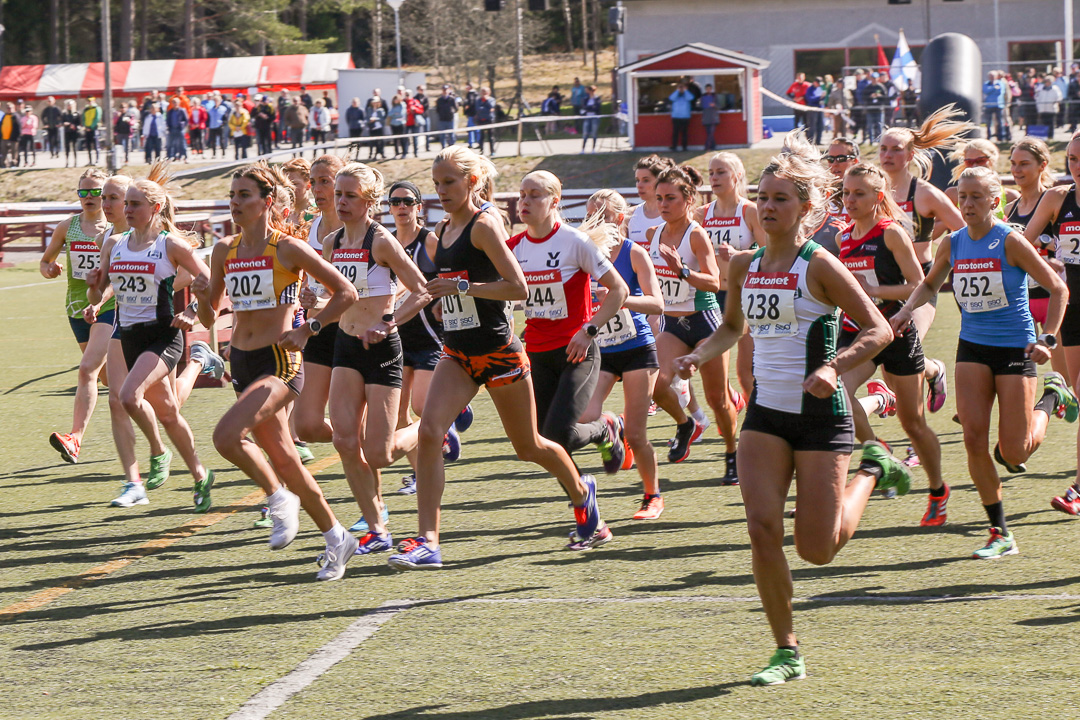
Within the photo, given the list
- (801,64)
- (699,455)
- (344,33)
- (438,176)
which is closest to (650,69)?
(801,64)

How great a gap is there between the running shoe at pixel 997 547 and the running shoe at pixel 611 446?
2.15m

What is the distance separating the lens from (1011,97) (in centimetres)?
3366

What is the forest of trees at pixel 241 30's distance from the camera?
6544cm

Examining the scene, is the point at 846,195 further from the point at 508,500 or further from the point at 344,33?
the point at 344,33

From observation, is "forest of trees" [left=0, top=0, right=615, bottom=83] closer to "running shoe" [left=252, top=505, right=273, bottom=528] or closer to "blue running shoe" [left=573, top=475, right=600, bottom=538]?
"running shoe" [left=252, top=505, right=273, bottom=528]

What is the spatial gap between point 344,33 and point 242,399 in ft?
254

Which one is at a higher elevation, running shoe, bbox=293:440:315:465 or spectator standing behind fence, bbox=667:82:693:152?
spectator standing behind fence, bbox=667:82:693:152

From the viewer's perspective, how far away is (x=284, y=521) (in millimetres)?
6594

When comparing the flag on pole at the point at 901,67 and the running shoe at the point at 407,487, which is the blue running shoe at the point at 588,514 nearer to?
the running shoe at the point at 407,487

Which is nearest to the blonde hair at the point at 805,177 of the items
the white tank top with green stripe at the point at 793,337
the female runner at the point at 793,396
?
the female runner at the point at 793,396

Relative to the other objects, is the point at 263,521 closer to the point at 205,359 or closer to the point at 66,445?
the point at 205,359

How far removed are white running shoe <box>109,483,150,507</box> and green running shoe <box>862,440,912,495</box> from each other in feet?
16.6

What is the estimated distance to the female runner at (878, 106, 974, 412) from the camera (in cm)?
797

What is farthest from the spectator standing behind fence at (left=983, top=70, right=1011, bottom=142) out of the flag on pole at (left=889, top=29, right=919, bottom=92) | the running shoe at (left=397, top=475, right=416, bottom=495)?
the running shoe at (left=397, top=475, right=416, bottom=495)
